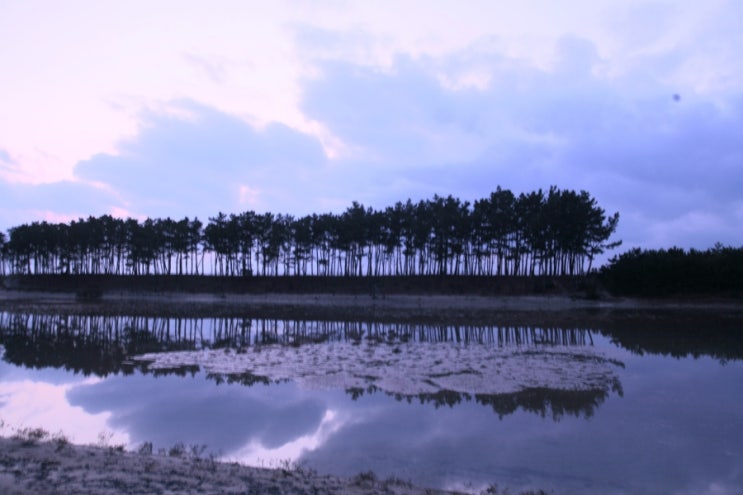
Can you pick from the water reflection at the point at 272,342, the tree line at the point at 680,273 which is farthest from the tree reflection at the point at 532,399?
the tree line at the point at 680,273

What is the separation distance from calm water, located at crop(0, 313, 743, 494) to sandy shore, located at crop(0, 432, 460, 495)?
955 millimetres

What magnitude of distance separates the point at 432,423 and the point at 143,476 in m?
6.05

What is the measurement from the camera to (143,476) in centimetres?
717

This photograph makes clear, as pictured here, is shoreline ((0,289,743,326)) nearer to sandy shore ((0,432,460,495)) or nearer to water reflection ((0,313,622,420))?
water reflection ((0,313,622,420))

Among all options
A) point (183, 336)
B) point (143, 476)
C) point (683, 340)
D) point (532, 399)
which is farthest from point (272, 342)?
point (683, 340)

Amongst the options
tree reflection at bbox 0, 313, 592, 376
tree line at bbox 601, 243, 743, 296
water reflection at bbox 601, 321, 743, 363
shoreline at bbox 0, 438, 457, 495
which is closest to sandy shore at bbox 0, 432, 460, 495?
shoreline at bbox 0, 438, 457, 495

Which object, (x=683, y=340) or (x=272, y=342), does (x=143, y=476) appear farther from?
(x=683, y=340)

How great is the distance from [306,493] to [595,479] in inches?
176

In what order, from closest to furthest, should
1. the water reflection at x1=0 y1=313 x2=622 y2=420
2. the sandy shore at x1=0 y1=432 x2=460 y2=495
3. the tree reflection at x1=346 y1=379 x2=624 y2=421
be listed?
the sandy shore at x1=0 y1=432 x2=460 y2=495 → the tree reflection at x1=346 y1=379 x2=624 y2=421 → the water reflection at x1=0 y1=313 x2=622 y2=420

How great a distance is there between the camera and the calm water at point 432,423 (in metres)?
8.77

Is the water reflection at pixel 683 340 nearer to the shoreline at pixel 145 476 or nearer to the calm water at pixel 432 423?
the calm water at pixel 432 423

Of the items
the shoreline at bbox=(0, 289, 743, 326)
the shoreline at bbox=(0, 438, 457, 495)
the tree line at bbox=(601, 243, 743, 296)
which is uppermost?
the tree line at bbox=(601, 243, 743, 296)

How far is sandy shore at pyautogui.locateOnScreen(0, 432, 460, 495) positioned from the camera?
665 centimetres

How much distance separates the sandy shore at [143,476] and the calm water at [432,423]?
955 millimetres
